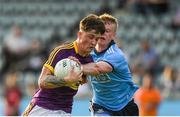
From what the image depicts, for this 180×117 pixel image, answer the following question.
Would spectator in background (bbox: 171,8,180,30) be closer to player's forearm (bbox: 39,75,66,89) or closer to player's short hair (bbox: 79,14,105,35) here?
player's short hair (bbox: 79,14,105,35)

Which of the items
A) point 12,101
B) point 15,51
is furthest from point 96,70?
point 15,51

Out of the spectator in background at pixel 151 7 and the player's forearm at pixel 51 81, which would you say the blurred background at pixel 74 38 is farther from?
the player's forearm at pixel 51 81

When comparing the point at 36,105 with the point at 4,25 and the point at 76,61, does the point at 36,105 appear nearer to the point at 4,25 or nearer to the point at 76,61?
the point at 76,61

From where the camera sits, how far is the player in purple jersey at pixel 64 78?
8.20 m

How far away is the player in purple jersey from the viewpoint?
820 cm

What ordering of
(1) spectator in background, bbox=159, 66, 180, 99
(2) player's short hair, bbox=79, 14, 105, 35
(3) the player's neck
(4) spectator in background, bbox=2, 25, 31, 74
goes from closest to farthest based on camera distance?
(2) player's short hair, bbox=79, 14, 105, 35 → (3) the player's neck → (1) spectator in background, bbox=159, 66, 180, 99 → (4) spectator in background, bbox=2, 25, 31, 74

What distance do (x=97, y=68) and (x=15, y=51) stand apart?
11344 millimetres

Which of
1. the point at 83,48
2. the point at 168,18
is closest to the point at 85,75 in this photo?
the point at 83,48

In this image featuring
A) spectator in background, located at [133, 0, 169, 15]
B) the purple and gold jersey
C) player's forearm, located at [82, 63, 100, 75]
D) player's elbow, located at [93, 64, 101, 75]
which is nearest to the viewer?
the purple and gold jersey

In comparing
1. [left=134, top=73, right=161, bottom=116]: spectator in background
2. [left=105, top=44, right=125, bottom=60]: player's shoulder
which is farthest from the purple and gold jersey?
[left=134, top=73, right=161, bottom=116]: spectator in background

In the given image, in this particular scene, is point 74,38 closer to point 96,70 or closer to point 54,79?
point 96,70

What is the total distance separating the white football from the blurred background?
7000 mm

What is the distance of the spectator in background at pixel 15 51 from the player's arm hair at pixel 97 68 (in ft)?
35.7

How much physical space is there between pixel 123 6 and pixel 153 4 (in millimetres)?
1236
